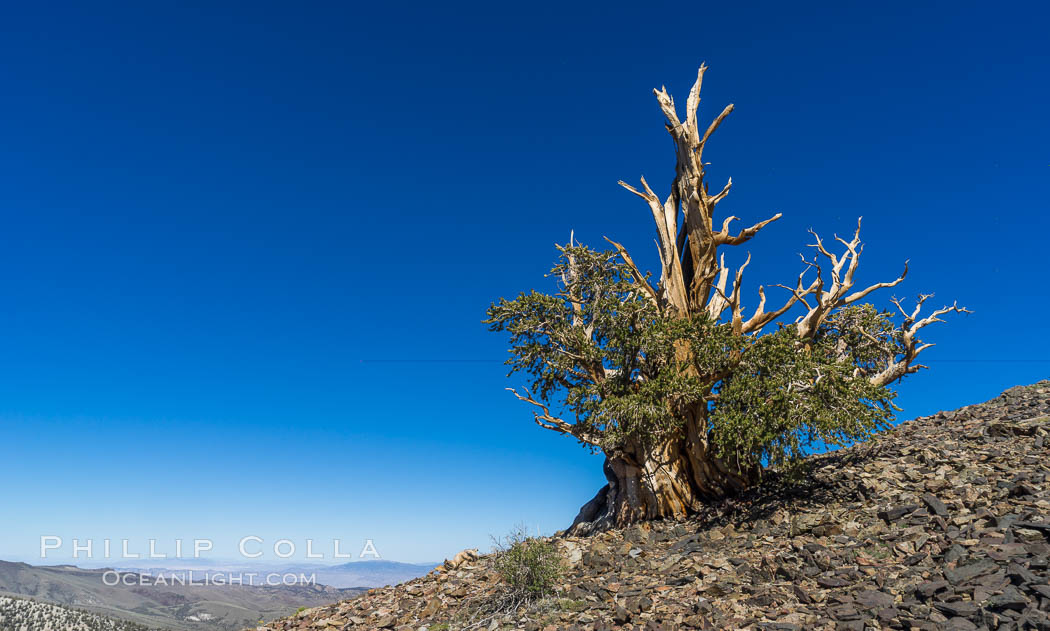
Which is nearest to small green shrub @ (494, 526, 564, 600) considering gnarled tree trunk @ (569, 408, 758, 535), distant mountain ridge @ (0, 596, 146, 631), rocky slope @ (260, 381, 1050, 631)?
Result: rocky slope @ (260, 381, 1050, 631)

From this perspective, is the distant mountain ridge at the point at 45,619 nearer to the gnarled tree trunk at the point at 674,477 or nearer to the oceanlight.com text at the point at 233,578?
the oceanlight.com text at the point at 233,578

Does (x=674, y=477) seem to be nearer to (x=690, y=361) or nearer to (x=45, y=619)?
(x=690, y=361)

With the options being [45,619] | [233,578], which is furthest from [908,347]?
[45,619]

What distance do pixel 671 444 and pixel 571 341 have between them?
4775mm

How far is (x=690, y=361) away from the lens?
20344mm

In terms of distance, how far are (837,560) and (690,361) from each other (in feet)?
26.1

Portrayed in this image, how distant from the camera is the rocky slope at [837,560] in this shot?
11.0 m

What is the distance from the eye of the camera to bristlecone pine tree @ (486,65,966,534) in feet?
57.8

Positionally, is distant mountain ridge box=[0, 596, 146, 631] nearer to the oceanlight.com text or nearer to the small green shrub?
Answer: the oceanlight.com text

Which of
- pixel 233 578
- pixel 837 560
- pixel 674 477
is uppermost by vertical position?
pixel 674 477

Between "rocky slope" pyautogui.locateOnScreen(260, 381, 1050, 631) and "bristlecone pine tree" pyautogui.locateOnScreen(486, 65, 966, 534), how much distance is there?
1.75 metres

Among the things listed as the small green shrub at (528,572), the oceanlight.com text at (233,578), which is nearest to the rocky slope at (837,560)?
the small green shrub at (528,572)

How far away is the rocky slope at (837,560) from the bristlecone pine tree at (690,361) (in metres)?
1.75

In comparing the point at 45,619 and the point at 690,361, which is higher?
the point at 690,361
